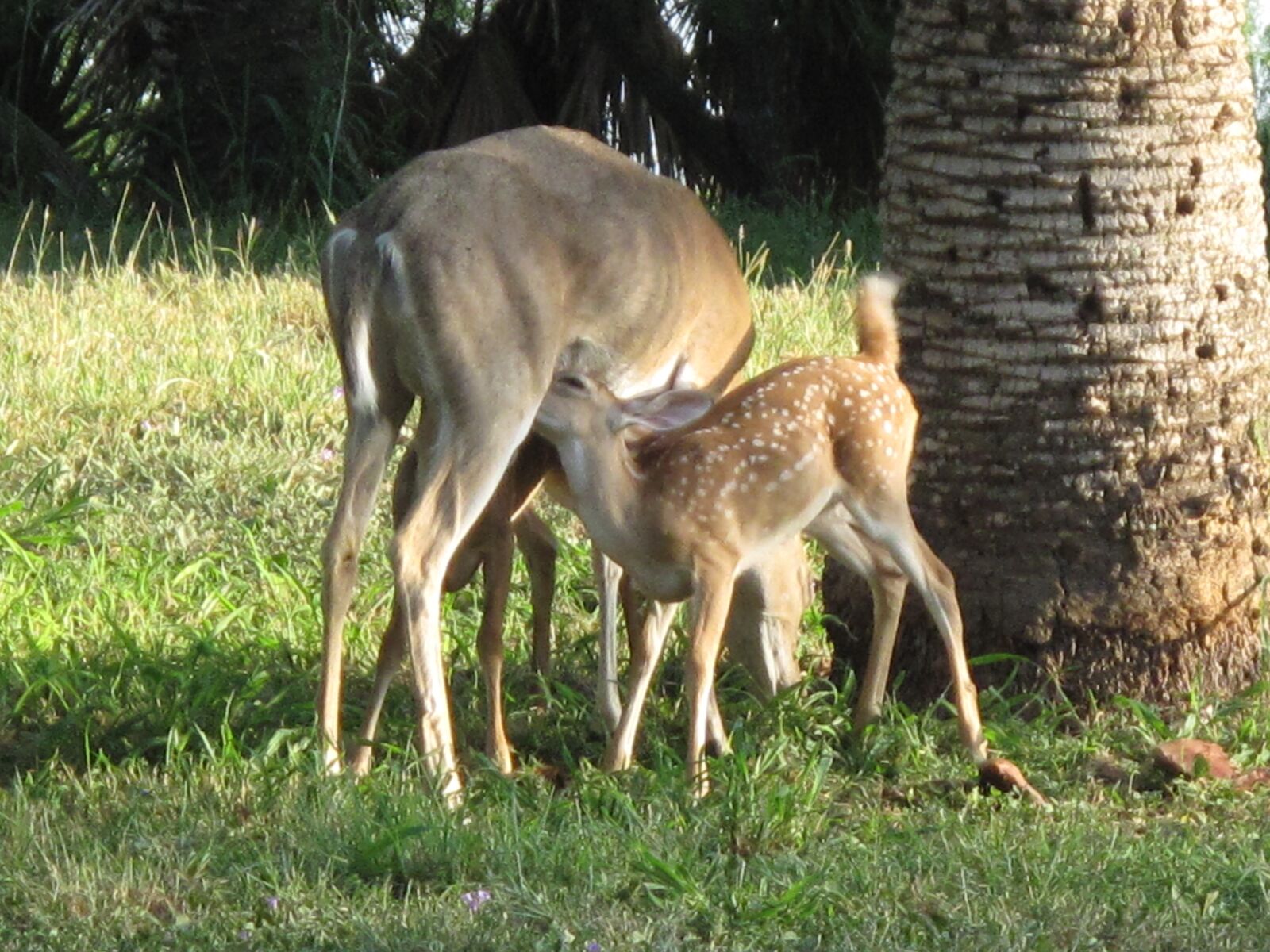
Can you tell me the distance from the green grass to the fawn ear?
0.85 metres

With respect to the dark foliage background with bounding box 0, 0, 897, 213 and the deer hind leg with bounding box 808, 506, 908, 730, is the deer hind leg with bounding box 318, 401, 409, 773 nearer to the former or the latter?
the deer hind leg with bounding box 808, 506, 908, 730

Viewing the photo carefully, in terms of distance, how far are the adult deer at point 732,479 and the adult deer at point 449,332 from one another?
0.18 metres

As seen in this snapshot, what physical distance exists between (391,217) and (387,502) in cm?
271

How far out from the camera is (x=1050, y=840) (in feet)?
15.2

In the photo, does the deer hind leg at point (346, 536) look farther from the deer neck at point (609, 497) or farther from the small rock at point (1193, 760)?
the small rock at point (1193, 760)

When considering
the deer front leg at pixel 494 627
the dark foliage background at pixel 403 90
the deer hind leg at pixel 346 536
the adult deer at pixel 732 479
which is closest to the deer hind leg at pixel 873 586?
the adult deer at pixel 732 479

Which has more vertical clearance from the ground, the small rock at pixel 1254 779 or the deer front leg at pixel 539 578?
the deer front leg at pixel 539 578

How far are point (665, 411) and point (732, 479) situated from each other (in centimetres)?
24

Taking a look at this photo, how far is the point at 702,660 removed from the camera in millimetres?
5012

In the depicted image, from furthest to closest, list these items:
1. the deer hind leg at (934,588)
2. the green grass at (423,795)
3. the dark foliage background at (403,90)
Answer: the dark foliage background at (403,90) → the deer hind leg at (934,588) → the green grass at (423,795)

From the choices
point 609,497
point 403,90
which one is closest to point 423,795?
point 609,497

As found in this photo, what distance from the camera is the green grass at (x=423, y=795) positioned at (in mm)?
4109

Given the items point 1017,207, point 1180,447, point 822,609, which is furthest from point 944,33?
point 822,609

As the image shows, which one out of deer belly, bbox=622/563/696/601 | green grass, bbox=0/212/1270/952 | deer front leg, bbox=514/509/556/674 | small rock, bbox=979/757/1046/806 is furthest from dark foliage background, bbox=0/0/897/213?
small rock, bbox=979/757/1046/806
